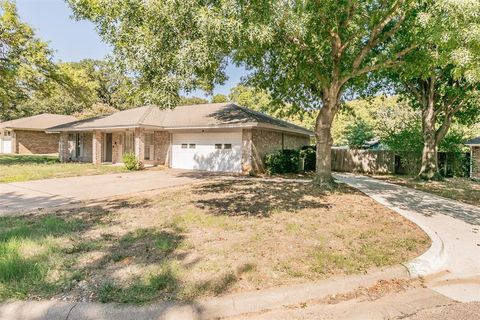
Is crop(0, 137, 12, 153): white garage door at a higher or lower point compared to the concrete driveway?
higher

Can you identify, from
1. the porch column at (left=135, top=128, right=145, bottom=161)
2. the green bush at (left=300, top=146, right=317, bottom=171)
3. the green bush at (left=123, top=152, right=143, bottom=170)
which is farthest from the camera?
the green bush at (left=300, top=146, right=317, bottom=171)

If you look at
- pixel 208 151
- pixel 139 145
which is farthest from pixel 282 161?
pixel 139 145

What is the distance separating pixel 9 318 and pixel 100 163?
19.7 m

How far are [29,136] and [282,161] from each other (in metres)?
29.3

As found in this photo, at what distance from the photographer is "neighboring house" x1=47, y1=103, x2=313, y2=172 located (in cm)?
1686

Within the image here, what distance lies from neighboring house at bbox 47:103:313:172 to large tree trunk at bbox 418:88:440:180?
7.56 metres

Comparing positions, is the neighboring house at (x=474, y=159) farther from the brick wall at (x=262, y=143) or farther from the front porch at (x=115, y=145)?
the front porch at (x=115, y=145)

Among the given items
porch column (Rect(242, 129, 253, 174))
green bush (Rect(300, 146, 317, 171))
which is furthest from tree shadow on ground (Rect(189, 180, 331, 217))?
Result: green bush (Rect(300, 146, 317, 171))

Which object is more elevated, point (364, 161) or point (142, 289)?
point (364, 161)

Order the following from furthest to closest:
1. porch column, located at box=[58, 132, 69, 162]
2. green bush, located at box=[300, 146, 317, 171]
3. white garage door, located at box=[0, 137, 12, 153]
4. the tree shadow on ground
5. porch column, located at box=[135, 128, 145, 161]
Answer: white garage door, located at box=[0, 137, 12, 153] < porch column, located at box=[58, 132, 69, 162] < green bush, located at box=[300, 146, 317, 171] < porch column, located at box=[135, 128, 145, 161] < the tree shadow on ground

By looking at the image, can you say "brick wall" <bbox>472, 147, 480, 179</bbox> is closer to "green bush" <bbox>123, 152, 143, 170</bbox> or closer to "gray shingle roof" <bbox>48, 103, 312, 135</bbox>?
"gray shingle roof" <bbox>48, 103, 312, 135</bbox>

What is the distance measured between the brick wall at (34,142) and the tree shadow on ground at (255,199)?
29313 mm

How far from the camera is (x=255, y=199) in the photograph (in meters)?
9.02

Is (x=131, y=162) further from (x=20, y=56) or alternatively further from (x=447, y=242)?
(x=447, y=242)
